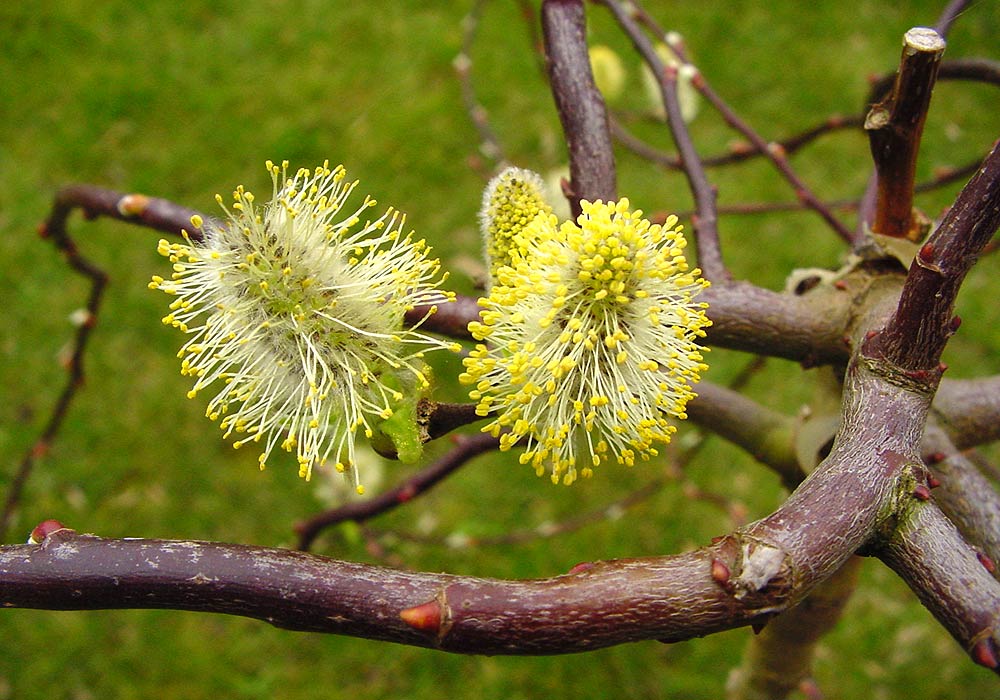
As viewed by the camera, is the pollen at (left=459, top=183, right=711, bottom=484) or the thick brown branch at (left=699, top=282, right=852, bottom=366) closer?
the pollen at (left=459, top=183, right=711, bottom=484)

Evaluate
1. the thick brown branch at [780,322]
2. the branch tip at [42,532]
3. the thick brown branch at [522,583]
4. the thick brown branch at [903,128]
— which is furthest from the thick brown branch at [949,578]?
the branch tip at [42,532]

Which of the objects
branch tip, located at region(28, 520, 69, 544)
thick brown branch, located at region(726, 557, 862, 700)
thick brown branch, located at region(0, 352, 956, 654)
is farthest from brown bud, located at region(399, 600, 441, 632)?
thick brown branch, located at region(726, 557, 862, 700)

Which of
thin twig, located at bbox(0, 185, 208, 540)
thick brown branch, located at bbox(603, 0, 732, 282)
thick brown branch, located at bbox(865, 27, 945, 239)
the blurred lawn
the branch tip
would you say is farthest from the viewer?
the blurred lawn

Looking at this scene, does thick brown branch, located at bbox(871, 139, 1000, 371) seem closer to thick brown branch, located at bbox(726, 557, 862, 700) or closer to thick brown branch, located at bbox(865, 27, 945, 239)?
thick brown branch, located at bbox(865, 27, 945, 239)

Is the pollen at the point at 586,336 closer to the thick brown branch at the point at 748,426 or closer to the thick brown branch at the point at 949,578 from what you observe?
the thick brown branch at the point at 949,578

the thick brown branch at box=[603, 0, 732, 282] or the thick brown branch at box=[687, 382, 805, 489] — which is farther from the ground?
the thick brown branch at box=[603, 0, 732, 282]

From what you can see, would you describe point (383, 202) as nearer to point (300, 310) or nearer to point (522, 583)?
point (300, 310)

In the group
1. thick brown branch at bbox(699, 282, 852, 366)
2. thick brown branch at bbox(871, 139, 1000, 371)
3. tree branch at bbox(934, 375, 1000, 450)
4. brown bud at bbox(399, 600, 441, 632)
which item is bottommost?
brown bud at bbox(399, 600, 441, 632)

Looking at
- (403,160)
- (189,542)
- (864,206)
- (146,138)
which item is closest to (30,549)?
(189,542)
